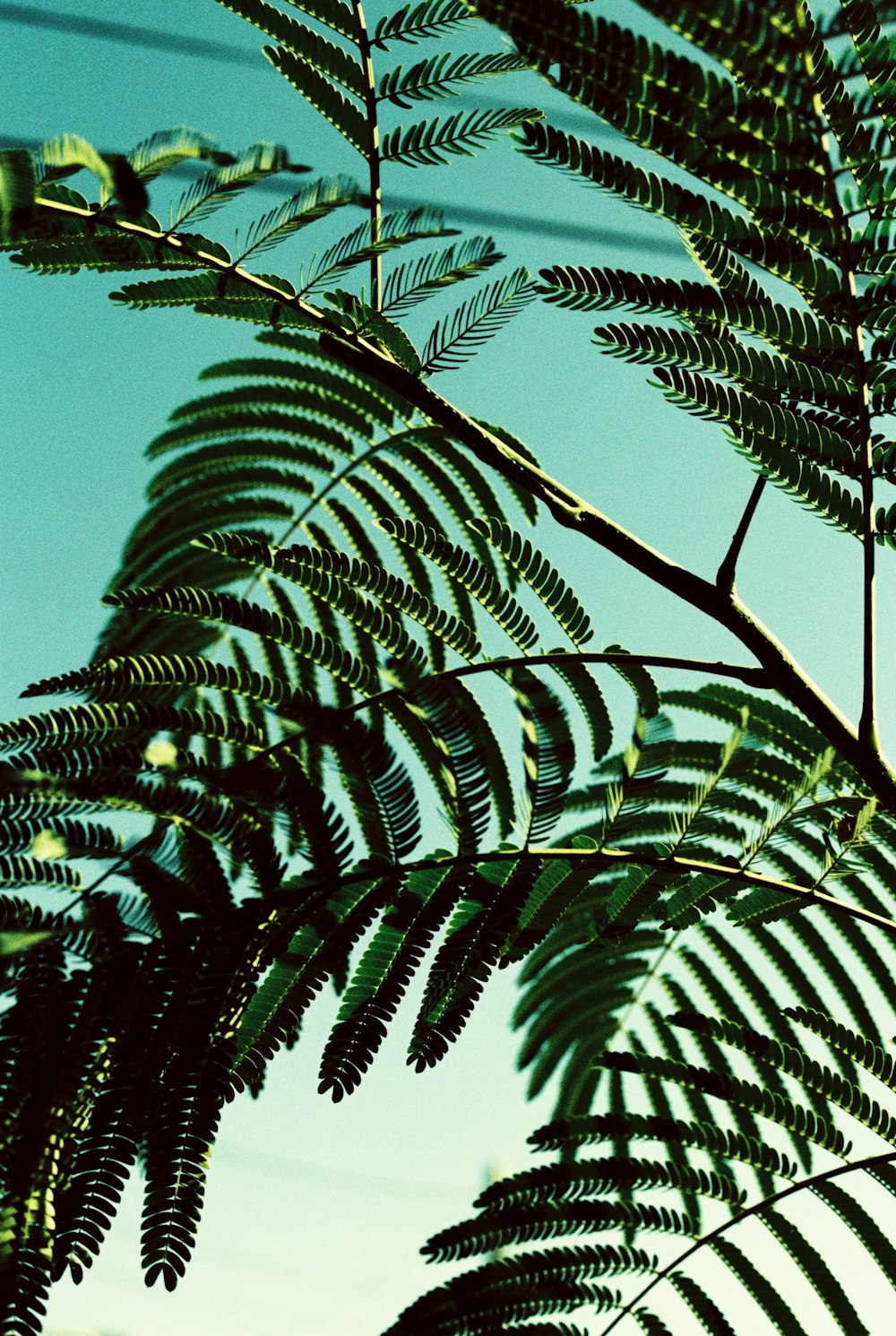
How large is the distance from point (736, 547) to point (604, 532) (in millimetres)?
191

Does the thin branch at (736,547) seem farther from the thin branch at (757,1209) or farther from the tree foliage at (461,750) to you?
the thin branch at (757,1209)

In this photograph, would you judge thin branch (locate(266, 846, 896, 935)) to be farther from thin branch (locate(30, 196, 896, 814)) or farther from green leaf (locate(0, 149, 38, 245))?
green leaf (locate(0, 149, 38, 245))

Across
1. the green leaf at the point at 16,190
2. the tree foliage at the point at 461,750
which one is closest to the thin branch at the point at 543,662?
the tree foliage at the point at 461,750

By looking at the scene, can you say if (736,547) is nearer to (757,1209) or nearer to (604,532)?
(604,532)

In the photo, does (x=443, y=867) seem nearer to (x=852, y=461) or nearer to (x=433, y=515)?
(x=852, y=461)

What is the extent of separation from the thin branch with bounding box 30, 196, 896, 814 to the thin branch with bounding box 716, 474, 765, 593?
14mm

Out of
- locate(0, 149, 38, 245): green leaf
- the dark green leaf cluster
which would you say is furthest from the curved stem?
locate(0, 149, 38, 245): green leaf

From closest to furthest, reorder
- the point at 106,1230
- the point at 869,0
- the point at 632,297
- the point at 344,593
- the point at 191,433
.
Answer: the point at 106,1230, the point at 869,0, the point at 632,297, the point at 344,593, the point at 191,433

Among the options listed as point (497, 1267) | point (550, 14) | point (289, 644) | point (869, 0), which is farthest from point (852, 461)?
point (497, 1267)

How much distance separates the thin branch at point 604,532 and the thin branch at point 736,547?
0.01 m

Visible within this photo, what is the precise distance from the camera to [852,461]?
1492 mm

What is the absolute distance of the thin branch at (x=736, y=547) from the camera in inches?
54.3

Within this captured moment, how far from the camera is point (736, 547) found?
1407 millimetres

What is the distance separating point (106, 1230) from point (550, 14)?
137 centimetres
